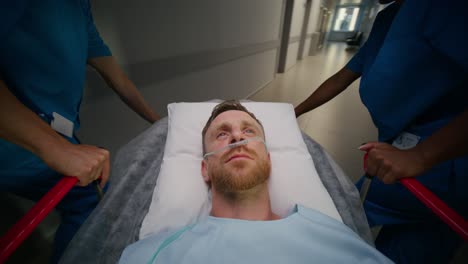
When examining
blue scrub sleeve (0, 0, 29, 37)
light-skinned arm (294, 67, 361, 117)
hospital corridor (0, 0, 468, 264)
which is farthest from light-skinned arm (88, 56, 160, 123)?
light-skinned arm (294, 67, 361, 117)

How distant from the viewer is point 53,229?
1.23m

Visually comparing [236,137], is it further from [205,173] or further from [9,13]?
[9,13]

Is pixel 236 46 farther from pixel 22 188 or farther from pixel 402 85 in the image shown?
pixel 22 188

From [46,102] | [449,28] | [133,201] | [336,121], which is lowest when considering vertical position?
[336,121]

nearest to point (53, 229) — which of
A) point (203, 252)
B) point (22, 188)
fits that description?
point (22, 188)

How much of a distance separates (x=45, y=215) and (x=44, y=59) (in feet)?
1.74

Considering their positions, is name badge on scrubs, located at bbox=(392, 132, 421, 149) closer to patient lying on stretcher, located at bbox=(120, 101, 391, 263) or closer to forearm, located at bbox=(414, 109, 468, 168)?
forearm, located at bbox=(414, 109, 468, 168)

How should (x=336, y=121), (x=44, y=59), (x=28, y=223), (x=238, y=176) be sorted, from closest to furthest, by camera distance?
(x=28, y=223)
(x=44, y=59)
(x=238, y=176)
(x=336, y=121)

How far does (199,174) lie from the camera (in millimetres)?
979

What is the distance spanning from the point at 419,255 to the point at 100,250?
1319 mm

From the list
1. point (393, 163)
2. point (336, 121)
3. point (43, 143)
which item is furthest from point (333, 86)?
point (336, 121)

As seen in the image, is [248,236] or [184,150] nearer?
[248,236]

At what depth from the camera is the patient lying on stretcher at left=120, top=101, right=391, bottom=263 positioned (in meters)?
0.55

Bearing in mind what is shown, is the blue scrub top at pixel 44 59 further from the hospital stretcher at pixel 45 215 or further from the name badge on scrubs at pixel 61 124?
the hospital stretcher at pixel 45 215
